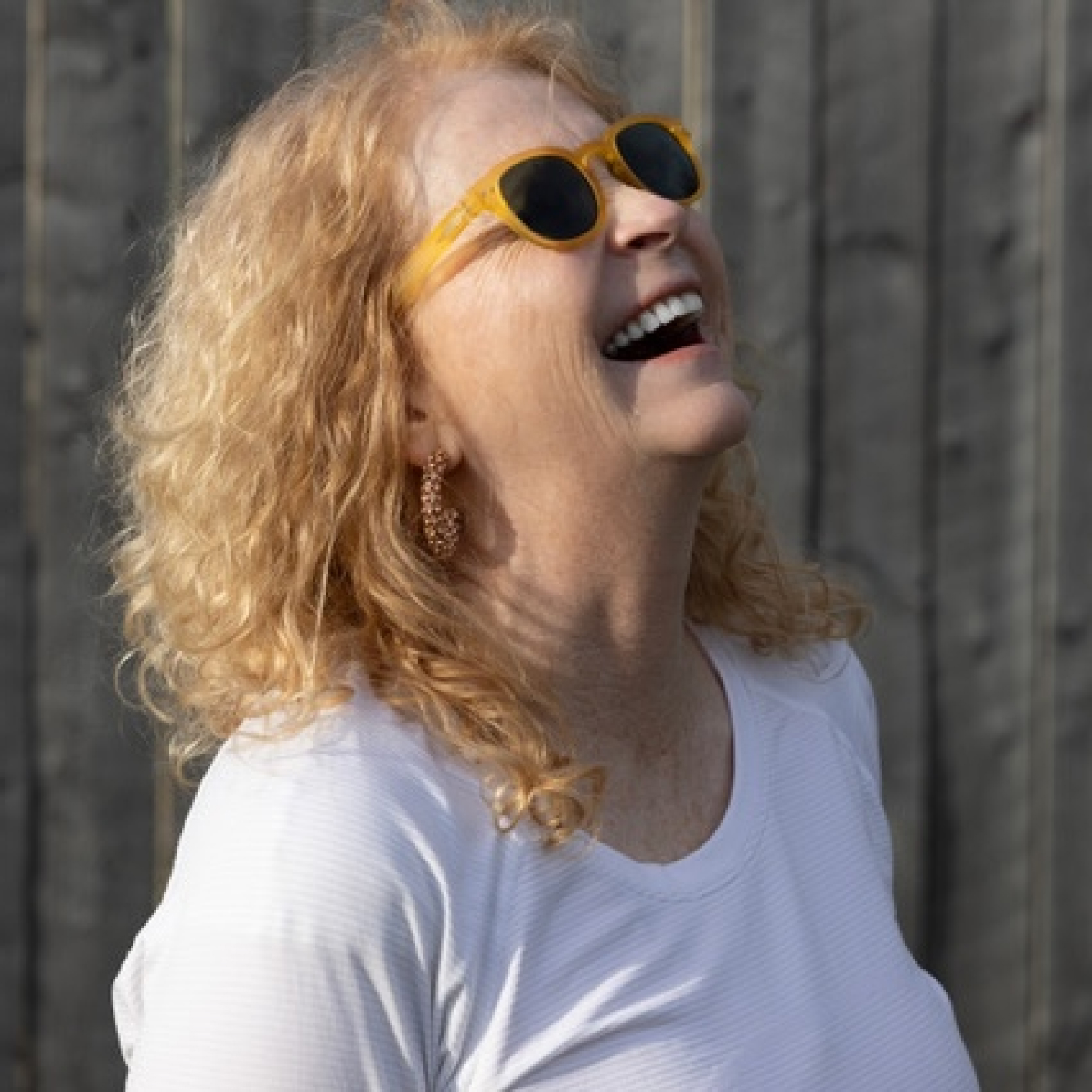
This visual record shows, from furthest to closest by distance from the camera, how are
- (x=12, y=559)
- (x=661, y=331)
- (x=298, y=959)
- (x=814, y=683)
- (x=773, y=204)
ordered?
(x=773, y=204)
(x=12, y=559)
(x=814, y=683)
(x=661, y=331)
(x=298, y=959)

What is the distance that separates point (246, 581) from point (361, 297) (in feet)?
0.77

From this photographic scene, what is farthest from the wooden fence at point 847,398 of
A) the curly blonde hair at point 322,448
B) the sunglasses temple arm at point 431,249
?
the sunglasses temple arm at point 431,249

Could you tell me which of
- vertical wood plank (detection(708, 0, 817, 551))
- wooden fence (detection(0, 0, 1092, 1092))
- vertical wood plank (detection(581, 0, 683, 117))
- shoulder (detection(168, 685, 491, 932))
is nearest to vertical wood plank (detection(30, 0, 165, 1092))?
wooden fence (detection(0, 0, 1092, 1092))

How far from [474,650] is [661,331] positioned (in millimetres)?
298

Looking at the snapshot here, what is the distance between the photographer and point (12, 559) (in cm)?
248

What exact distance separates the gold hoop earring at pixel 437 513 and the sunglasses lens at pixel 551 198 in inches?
7.5

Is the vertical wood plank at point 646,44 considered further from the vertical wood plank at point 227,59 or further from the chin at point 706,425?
the chin at point 706,425

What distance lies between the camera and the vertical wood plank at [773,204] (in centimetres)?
259

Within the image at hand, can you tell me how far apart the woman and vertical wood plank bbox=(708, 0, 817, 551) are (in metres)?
0.86

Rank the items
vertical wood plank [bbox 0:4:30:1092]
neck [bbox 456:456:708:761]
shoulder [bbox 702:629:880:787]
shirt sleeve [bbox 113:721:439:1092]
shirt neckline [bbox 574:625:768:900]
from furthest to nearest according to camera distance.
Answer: vertical wood plank [bbox 0:4:30:1092] < shoulder [bbox 702:629:880:787] < neck [bbox 456:456:708:761] < shirt neckline [bbox 574:625:768:900] < shirt sleeve [bbox 113:721:439:1092]

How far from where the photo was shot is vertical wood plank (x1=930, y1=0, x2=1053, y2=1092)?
2639 mm

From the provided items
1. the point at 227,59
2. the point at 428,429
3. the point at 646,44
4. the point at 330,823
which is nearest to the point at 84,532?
the point at 227,59

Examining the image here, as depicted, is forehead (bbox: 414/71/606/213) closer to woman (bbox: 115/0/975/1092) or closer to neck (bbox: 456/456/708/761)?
woman (bbox: 115/0/975/1092)

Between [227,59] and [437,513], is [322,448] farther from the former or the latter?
[227,59]
